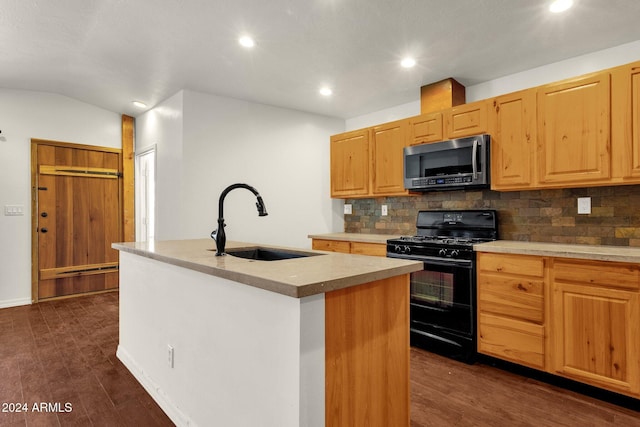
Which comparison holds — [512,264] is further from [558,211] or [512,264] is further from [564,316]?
[558,211]

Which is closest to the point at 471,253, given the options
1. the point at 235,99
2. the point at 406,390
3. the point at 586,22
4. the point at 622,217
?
the point at 622,217

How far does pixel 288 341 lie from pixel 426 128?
2706 mm

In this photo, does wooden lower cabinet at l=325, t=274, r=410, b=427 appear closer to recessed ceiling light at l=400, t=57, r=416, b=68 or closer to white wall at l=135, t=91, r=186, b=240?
recessed ceiling light at l=400, t=57, r=416, b=68

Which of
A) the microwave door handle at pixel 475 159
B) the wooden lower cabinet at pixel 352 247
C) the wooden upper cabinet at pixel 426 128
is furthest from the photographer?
the wooden lower cabinet at pixel 352 247

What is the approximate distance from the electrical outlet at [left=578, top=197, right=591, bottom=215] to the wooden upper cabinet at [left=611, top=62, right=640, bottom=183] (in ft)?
1.29

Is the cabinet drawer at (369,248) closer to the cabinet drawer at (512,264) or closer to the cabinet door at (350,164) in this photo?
the cabinet door at (350,164)

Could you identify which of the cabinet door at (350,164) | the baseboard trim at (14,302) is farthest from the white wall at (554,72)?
the baseboard trim at (14,302)

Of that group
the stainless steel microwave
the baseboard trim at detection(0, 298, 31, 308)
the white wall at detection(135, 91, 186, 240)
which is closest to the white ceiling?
the white wall at detection(135, 91, 186, 240)

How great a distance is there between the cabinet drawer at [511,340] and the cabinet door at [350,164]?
6.15ft

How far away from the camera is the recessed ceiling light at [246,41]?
2627 millimetres

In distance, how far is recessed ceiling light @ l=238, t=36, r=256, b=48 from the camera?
2.63 m

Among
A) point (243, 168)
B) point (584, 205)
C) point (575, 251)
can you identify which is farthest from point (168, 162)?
point (584, 205)

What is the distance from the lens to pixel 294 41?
266cm

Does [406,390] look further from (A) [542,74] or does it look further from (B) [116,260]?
(B) [116,260]
